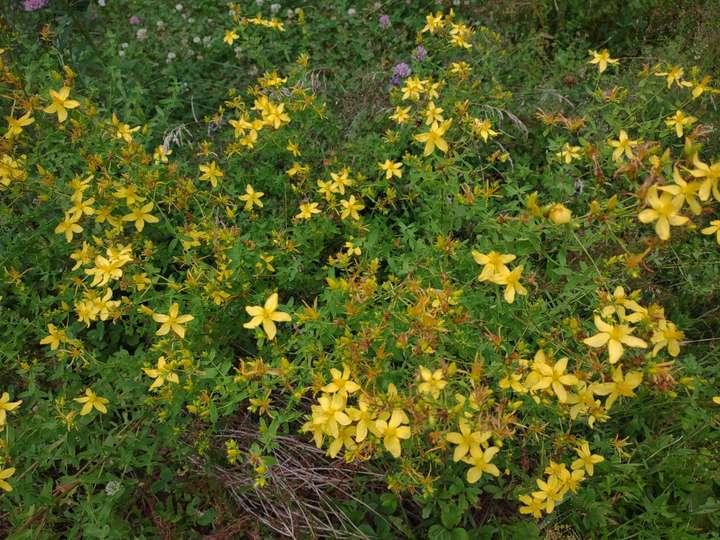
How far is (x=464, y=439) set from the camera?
1.66 metres

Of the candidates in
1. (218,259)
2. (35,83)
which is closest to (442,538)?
(218,259)

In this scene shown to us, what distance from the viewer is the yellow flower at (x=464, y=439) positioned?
5.33 ft

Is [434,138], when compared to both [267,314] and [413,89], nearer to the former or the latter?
[413,89]

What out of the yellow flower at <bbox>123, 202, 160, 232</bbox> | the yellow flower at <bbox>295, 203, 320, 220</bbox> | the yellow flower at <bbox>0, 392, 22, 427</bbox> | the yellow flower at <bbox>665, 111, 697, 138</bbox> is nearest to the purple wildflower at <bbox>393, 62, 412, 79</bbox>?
the yellow flower at <bbox>295, 203, 320, 220</bbox>

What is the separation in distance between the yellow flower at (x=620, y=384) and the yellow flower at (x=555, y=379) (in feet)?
0.24

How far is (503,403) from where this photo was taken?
1753 millimetres

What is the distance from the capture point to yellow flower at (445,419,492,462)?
64.0 inches

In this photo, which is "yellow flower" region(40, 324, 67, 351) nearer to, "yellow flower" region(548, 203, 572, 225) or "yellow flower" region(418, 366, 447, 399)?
"yellow flower" region(418, 366, 447, 399)

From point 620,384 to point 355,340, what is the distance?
0.79 meters

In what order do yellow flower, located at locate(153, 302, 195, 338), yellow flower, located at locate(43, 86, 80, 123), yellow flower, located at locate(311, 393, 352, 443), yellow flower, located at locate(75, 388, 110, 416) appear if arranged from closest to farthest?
1. yellow flower, located at locate(311, 393, 352, 443)
2. yellow flower, located at locate(153, 302, 195, 338)
3. yellow flower, located at locate(75, 388, 110, 416)
4. yellow flower, located at locate(43, 86, 80, 123)

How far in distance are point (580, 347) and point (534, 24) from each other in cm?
322

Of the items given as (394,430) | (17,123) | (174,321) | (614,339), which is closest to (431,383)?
(394,430)

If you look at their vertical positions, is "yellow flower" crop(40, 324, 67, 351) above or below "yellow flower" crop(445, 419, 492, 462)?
above

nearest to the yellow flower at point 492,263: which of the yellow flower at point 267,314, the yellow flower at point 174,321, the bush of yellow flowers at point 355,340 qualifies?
the bush of yellow flowers at point 355,340
